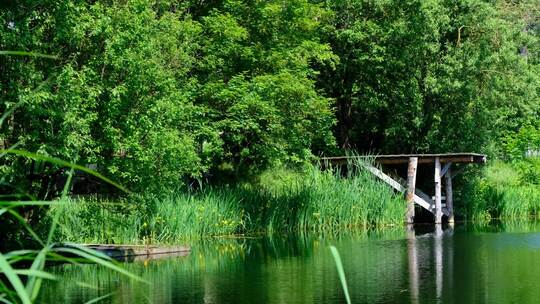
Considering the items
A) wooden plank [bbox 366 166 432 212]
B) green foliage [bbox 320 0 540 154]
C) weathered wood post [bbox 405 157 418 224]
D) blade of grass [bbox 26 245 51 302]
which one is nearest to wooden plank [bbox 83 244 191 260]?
wooden plank [bbox 366 166 432 212]

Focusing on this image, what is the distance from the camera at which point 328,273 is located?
51.9ft

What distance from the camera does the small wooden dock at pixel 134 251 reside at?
18.2 m

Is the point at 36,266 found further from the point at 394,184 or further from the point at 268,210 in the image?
the point at 394,184

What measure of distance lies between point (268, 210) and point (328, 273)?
9358 mm

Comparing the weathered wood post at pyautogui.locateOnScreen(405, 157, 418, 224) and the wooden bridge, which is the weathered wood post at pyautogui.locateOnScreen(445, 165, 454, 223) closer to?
the wooden bridge

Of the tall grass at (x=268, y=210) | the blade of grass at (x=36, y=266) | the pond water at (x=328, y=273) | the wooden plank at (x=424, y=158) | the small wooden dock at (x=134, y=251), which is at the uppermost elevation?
the wooden plank at (x=424, y=158)

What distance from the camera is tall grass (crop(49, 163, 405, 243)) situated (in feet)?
66.6

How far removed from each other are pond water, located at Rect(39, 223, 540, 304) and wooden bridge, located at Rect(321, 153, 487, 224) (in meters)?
4.76

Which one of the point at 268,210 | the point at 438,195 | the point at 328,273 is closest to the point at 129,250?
the point at 328,273

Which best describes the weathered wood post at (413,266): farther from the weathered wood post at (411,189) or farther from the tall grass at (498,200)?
the tall grass at (498,200)

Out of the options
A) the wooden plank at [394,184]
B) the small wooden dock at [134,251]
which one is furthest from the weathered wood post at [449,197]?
the small wooden dock at [134,251]

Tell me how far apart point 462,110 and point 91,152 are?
15808 mm

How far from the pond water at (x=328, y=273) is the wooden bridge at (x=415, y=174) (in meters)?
4.76

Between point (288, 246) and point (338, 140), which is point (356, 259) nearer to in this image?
point (288, 246)
